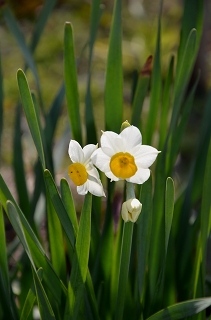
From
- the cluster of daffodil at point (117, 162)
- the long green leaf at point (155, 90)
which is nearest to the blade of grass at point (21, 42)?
the long green leaf at point (155, 90)

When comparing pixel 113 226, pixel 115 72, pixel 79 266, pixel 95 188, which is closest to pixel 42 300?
pixel 79 266

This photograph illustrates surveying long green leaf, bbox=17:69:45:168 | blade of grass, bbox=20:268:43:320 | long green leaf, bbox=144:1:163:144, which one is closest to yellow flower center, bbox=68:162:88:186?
long green leaf, bbox=17:69:45:168

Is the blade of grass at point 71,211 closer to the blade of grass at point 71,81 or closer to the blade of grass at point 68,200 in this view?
the blade of grass at point 68,200

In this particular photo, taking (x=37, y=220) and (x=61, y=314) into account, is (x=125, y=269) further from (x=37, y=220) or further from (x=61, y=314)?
(x=37, y=220)

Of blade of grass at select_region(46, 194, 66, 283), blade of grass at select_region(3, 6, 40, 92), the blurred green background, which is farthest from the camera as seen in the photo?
the blurred green background

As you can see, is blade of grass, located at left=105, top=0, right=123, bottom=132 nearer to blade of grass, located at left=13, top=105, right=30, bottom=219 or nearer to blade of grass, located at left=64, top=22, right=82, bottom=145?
blade of grass, located at left=64, top=22, right=82, bottom=145

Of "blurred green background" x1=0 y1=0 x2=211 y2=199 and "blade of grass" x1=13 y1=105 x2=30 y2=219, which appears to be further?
"blurred green background" x1=0 y1=0 x2=211 y2=199

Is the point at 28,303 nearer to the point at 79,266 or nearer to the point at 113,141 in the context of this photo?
the point at 79,266

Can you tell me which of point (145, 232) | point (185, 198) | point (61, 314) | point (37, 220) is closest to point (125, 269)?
point (145, 232)
